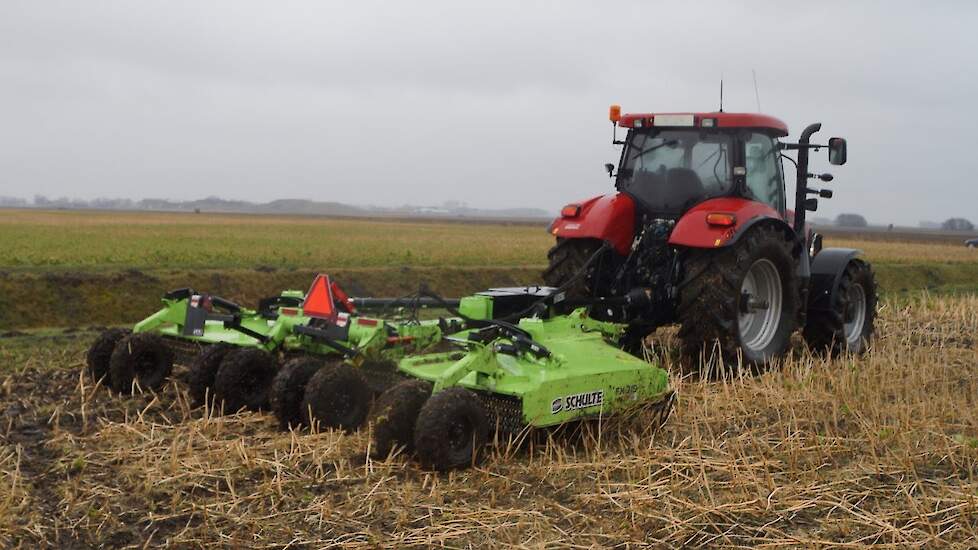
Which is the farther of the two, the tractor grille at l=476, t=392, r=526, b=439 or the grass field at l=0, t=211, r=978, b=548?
the tractor grille at l=476, t=392, r=526, b=439

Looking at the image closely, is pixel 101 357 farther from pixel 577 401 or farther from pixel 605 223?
pixel 605 223

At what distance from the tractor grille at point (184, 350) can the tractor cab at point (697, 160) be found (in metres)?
3.68

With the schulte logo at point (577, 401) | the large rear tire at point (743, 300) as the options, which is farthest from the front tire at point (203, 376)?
the large rear tire at point (743, 300)

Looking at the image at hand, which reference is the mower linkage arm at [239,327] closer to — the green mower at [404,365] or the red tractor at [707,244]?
the green mower at [404,365]

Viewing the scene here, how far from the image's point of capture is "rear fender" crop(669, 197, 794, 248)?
7078mm

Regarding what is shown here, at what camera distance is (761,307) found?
25.2 ft

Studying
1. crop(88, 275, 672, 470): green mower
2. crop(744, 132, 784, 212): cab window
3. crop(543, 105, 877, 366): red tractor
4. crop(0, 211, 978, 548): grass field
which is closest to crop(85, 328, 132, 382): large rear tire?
crop(88, 275, 672, 470): green mower

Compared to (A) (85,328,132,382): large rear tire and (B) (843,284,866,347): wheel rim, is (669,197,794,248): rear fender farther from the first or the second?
(A) (85,328,132,382): large rear tire

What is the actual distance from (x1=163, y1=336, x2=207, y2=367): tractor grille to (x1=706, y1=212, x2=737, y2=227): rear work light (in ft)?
12.4

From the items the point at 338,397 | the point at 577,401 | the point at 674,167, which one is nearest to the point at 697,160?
the point at 674,167

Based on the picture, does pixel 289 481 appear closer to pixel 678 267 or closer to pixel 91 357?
pixel 91 357

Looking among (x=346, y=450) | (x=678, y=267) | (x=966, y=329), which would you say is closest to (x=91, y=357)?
(x=346, y=450)

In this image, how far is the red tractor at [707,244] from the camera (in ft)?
23.4

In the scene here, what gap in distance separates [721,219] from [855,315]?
279 centimetres
